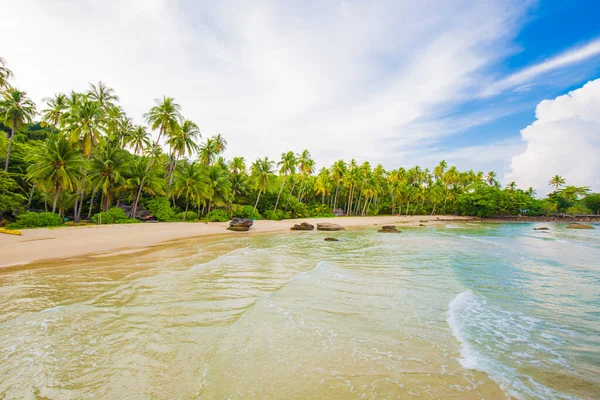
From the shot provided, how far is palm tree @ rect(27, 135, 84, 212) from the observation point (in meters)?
22.4

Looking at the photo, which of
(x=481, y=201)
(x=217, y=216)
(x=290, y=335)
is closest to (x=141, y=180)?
(x=217, y=216)

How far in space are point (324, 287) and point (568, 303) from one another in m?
6.59

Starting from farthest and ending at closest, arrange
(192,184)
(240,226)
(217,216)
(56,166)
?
(217,216) → (192,184) → (240,226) → (56,166)

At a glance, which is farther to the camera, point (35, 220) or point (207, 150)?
point (207, 150)

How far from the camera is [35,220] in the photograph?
66.3 feet

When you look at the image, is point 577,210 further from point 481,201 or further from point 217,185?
point 217,185

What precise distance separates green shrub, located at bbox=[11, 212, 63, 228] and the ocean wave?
27.8m

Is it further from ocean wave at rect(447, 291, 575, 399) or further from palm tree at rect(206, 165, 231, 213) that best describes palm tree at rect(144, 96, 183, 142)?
ocean wave at rect(447, 291, 575, 399)

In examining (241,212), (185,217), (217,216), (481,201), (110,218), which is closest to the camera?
(110,218)

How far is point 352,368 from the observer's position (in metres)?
3.82

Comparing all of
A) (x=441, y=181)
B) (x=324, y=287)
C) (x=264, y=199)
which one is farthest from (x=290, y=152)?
(x=441, y=181)

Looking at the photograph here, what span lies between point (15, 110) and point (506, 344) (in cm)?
4149

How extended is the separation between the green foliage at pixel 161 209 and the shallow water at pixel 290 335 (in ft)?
75.8

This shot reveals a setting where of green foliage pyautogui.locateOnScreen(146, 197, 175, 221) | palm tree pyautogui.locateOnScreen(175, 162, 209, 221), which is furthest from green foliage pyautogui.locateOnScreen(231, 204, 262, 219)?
green foliage pyautogui.locateOnScreen(146, 197, 175, 221)
